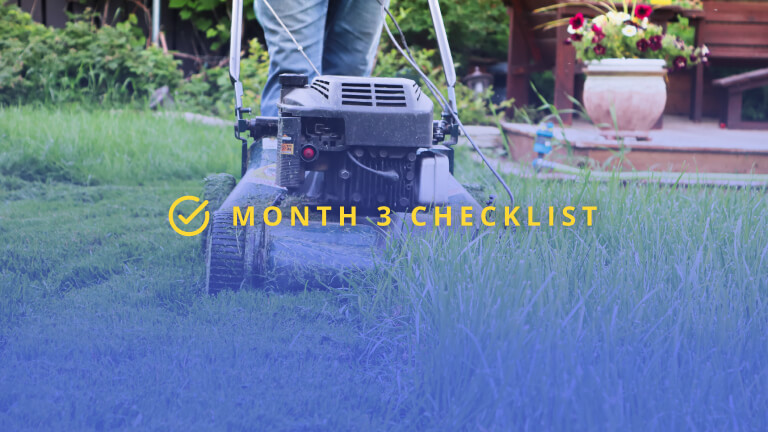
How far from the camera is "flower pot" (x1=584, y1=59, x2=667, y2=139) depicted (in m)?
4.17

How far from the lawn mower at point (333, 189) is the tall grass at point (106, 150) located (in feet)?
6.95

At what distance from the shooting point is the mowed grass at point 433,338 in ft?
4.44

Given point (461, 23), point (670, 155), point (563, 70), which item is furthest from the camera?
point (461, 23)

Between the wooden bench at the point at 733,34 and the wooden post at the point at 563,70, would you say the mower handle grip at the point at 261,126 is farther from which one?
the wooden bench at the point at 733,34

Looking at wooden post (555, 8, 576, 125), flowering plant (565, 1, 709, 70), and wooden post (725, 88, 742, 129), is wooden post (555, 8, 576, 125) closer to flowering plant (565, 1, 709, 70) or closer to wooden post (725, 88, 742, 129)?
flowering plant (565, 1, 709, 70)

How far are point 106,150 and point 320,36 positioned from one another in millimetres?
2241

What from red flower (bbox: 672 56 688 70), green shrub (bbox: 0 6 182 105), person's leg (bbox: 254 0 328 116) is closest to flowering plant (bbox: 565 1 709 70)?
red flower (bbox: 672 56 688 70)

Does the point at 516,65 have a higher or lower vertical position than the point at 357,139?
higher

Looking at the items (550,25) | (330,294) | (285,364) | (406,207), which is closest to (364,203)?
(406,207)

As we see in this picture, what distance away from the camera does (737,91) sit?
605 centimetres

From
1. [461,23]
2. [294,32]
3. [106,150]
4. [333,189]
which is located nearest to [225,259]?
[333,189]

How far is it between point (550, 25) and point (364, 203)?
4.21m

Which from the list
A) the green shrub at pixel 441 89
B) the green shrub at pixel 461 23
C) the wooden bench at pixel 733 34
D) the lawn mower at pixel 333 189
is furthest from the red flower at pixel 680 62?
the lawn mower at pixel 333 189

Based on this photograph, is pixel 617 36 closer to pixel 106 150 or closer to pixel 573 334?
pixel 106 150
